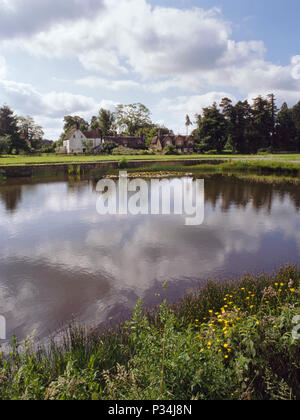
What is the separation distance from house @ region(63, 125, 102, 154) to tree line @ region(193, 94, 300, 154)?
28901 mm

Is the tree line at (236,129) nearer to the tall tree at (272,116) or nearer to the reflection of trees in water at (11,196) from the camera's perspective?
the tall tree at (272,116)

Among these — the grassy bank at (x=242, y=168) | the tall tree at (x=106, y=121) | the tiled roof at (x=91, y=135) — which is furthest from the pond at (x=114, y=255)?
the tall tree at (x=106, y=121)

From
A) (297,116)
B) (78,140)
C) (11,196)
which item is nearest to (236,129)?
(297,116)

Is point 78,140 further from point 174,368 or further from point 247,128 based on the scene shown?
point 174,368

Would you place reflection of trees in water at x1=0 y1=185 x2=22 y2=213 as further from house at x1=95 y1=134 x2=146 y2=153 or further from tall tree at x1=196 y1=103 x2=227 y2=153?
house at x1=95 y1=134 x2=146 y2=153

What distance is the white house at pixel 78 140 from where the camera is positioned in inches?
3135

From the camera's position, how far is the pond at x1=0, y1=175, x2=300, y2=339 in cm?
685

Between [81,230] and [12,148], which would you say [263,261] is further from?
[12,148]

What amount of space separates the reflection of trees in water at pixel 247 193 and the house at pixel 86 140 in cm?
5662

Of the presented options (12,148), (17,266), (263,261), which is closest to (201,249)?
(263,261)

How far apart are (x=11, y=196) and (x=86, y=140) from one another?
205ft

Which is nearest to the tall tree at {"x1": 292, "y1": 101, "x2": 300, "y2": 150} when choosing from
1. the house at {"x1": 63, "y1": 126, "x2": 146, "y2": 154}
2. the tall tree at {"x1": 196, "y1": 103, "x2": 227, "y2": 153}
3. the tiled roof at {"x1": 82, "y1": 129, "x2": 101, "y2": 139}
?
the tall tree at {"x1": 196, "y1": 103, "x2": 227, "y2": 153}

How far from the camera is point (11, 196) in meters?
21.2
